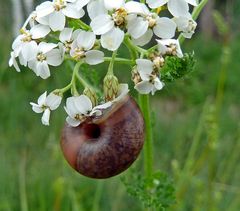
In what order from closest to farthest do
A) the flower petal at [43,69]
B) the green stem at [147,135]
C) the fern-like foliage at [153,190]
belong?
the flower petal at [43,69] < the green stem at [147,135] < the fern-like foliage at [153,190]

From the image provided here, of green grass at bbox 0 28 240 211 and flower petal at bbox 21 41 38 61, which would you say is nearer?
flower petal at bbox 21 41 38 61

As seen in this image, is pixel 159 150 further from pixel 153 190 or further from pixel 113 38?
pixel 113 38

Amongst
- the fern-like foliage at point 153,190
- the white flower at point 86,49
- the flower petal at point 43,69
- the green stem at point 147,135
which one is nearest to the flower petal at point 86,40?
the white flower at point 86,49

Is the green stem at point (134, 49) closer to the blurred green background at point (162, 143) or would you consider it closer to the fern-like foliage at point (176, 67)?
the fern-like foliage at point (176, 67)

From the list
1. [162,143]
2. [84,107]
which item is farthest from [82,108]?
[162,143]

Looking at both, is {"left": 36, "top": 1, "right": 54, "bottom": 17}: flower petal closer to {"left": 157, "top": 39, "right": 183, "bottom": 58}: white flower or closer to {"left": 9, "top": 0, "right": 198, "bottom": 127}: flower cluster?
{"left": 9, "top": 0, "right": 198, "bottom": 127}: flower cluster

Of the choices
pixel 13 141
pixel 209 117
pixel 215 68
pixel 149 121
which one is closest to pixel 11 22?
pixel 215 68

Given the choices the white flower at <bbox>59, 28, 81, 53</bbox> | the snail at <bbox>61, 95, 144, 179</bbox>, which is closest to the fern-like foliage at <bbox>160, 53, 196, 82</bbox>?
the snail at <bbox>61, 95, 144, 179</bbox>
